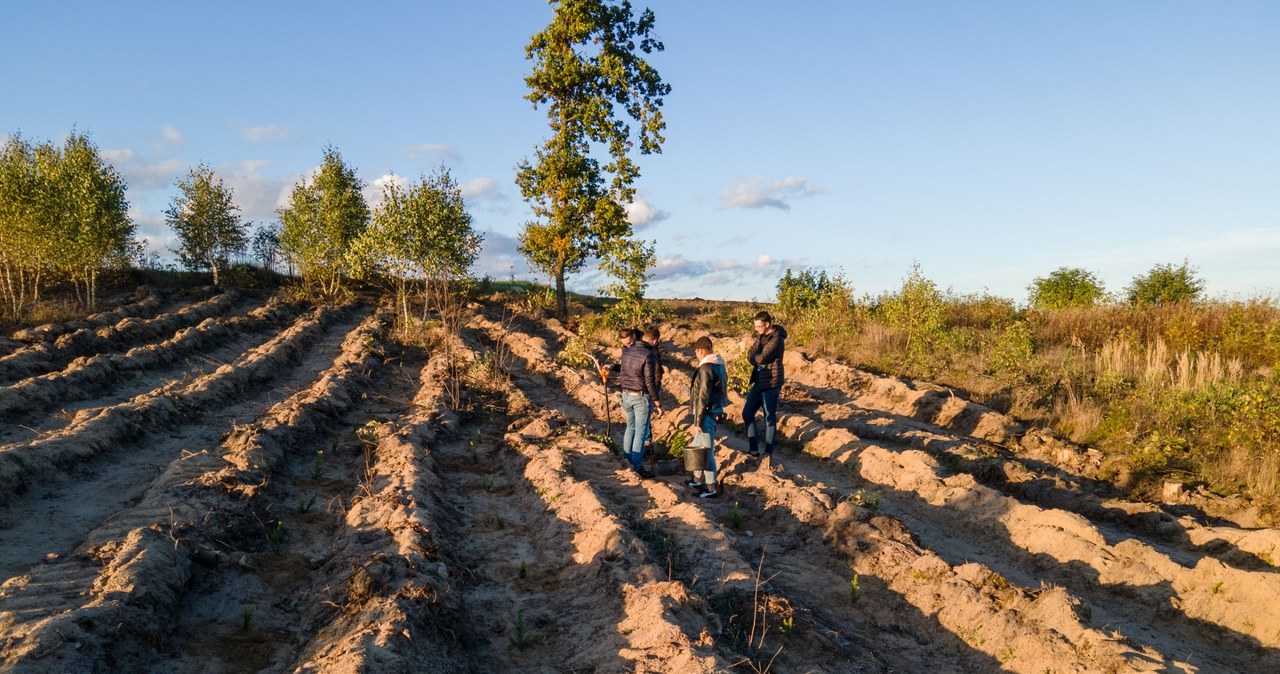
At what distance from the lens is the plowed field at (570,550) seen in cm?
582

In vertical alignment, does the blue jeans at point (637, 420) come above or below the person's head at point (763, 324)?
below

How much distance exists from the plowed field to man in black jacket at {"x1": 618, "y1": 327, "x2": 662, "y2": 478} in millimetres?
584

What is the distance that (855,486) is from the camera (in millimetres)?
10812

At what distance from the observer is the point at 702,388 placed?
9938 millimetres

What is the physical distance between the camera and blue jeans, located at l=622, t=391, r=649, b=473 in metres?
10.5

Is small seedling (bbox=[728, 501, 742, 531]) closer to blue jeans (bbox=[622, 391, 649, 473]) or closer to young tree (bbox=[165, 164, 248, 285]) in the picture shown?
blue jeans (bbox=[622, 391, 649, 473])

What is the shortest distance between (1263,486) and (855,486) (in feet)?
17.0

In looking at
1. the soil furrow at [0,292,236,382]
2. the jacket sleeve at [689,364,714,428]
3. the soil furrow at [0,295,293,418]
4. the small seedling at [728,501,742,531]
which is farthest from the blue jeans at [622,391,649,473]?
the soil furrow at [0,292,236,382]

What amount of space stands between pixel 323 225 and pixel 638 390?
30.1 meters

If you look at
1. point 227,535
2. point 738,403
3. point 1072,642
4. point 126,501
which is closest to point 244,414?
point 126,501

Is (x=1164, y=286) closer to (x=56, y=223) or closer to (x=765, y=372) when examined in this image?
(x=765, y=372)

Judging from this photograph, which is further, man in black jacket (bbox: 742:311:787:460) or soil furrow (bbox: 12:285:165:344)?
soil furrow (bbox: 12:285:165:344)

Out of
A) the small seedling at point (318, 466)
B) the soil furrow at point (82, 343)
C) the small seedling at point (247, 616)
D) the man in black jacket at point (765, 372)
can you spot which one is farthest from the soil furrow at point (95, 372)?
the man in black jacket at point (765, 372)

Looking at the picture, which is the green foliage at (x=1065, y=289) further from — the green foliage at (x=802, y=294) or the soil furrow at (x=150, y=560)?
the soil furrow at (x=150, y=560)
